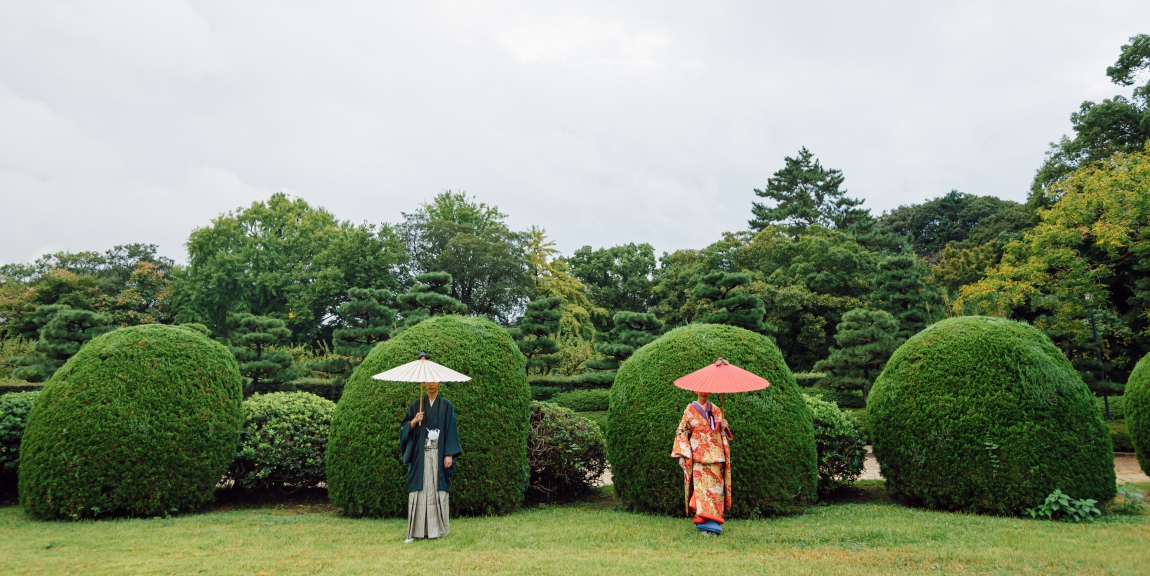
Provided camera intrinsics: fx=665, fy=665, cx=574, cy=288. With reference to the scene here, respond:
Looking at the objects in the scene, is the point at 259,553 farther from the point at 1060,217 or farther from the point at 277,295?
the point at 277,295

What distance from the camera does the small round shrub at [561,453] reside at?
28.2 ft

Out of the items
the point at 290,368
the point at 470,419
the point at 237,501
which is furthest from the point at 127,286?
the point at 470,419

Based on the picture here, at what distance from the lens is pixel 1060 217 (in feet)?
56.6

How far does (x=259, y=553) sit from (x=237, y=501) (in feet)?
11.4

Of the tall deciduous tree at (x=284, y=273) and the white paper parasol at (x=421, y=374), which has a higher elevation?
the tall deciduous tree at (x=284, y=273)

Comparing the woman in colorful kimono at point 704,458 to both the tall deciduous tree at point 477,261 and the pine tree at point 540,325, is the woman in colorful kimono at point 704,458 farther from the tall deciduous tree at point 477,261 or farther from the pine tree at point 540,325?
the tall deciduous tree at point 477,261

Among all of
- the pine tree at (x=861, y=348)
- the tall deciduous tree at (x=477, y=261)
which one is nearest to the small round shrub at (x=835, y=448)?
the pine tree at (x=861, y=348)

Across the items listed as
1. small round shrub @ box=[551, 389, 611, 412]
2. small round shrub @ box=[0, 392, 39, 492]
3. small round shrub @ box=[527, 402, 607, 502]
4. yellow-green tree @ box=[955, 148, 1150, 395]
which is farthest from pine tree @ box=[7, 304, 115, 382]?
yellow-green tree @ box=[955, 148, 1150, 395]

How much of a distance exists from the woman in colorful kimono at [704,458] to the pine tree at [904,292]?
55.9ft

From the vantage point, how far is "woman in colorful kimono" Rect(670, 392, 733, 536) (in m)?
6.58

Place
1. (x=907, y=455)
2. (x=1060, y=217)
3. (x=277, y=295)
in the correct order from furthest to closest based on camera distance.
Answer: (x=277, y=295), (x=1060, y=217), (x=907, y=455)

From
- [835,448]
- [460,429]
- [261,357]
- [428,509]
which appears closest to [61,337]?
[261,357]

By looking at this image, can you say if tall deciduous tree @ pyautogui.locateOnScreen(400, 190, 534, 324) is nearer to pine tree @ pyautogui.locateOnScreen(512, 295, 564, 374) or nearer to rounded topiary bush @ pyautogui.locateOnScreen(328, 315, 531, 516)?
pine tree @ pyautogui.locateOnScreen(512, 295, 564, 374)

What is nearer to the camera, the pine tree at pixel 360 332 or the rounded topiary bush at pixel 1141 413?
the rounded topiary bush at pixel 1141 413
